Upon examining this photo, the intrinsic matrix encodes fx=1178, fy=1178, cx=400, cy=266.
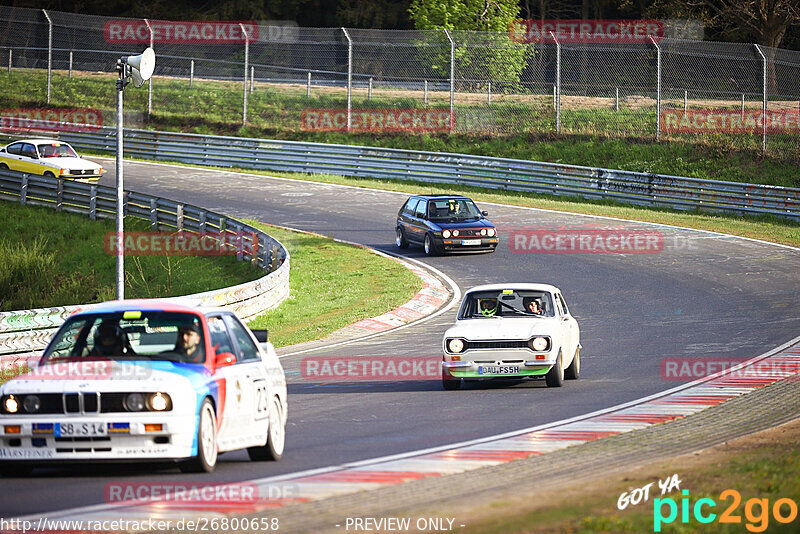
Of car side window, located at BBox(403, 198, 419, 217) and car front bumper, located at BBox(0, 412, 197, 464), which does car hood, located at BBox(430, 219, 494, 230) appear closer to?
car side window, located at BBox(403, 198, 419, 217)

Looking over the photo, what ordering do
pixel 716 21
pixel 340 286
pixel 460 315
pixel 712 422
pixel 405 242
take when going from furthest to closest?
pixel 716 21 → pixel 405 242 → pixel 340 286 → pixel 460 315 → pixel 712 422

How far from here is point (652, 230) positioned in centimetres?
3200

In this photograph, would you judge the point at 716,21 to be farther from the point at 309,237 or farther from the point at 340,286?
the point at 340,286

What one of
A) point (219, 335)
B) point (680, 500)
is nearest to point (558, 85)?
point (219, 335)

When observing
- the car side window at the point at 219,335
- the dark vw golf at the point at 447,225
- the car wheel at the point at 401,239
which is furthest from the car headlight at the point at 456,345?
the car wheel at the point at 401,239

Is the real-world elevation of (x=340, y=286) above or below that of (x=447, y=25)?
below

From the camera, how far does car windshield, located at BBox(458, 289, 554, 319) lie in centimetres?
1608

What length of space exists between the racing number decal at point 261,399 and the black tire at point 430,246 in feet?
63.4

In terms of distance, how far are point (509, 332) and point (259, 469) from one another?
6.10 meters

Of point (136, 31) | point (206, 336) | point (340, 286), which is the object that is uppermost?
point (136, 31)

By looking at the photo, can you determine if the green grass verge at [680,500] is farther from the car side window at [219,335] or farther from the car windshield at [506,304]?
the car windshield at [506,304]

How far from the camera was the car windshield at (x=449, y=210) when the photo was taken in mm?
29594

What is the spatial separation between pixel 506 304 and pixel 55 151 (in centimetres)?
2752

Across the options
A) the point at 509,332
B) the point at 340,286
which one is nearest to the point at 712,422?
the point at 509,332
